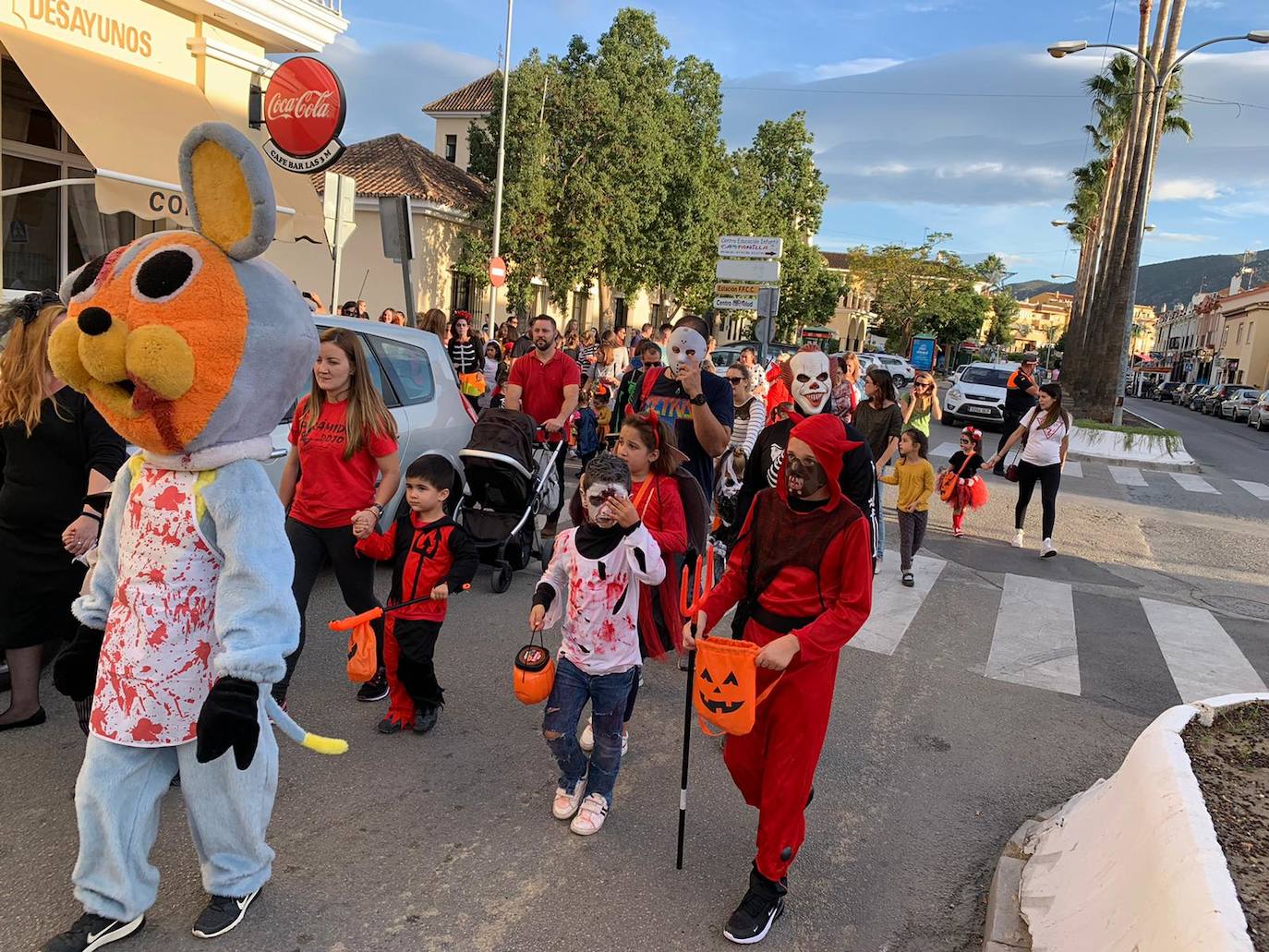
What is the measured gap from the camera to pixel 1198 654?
6.06 meters

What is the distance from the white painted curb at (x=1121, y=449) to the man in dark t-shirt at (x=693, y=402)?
14277 mm

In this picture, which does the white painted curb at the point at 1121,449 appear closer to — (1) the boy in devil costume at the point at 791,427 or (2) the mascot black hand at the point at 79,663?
(1) the boy in devil costume at the point at 791,427

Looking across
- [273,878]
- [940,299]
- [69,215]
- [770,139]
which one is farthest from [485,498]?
[940,299]

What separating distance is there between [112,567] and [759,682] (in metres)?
2.07

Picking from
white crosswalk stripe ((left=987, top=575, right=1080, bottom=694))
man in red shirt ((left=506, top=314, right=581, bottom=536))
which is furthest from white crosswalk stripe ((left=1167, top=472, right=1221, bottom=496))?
man in red shirt ((left=506, top=314, right=581, bottom=536))

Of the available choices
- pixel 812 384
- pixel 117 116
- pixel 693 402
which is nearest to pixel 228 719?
pixel 693 402

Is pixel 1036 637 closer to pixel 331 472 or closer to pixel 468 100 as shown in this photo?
pixel 331 472

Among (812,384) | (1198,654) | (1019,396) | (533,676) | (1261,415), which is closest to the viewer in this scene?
(533,676)

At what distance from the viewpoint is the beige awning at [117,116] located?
29.7ft

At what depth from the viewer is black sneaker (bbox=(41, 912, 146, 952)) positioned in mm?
2455

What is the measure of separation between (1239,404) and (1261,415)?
642cm

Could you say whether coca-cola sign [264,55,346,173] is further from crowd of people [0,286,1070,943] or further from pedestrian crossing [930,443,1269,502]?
pedestrian crossing [930,443,1269,502]

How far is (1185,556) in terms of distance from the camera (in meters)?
9.09

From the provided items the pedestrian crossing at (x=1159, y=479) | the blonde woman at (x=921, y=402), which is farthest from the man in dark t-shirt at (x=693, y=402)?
the pedestrian crossing at (x=1159, y=479)
